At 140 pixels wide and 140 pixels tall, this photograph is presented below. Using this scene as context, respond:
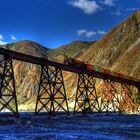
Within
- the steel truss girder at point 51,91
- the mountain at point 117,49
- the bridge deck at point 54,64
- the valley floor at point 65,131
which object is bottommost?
the valley floor at point 65,131

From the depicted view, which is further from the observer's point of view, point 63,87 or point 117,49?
point 117,49

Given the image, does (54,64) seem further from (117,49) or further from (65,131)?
(117,49)

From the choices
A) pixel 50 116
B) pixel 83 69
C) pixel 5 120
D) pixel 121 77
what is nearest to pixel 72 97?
pixel 121 77

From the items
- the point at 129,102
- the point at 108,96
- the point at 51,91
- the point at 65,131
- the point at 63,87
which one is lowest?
the point at 65,131

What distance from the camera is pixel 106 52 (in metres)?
160

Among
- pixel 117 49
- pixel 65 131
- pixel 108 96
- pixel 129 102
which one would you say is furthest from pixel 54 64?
pixel 117 49

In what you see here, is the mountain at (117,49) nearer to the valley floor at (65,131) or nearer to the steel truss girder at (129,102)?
the steel truss girder at (129,102)

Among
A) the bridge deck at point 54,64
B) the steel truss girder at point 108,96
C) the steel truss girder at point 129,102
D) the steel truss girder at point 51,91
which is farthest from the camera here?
the steel truss girder at point 129,102

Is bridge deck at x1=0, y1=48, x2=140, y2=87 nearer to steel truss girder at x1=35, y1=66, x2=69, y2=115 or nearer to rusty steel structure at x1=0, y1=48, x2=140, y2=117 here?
rusty steel structure at x1=0, y1=48, x2=140, y2=117

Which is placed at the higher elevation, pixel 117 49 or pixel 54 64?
pixel 117 49

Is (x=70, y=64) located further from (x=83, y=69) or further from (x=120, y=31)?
(x=120, y=31)

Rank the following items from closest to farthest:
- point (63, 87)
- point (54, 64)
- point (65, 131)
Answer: point (65, 131) < point (54, 64) < point (63, 87)

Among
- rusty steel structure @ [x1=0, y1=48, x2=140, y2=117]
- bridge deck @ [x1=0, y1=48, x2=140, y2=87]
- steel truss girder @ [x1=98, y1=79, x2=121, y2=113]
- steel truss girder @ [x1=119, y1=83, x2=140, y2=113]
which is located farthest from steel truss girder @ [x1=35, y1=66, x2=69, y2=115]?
steel truss girder @ [x1=119, y1=83, x2=140, y2=113]

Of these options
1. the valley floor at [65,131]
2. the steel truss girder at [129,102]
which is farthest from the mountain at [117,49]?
the valley floor at [65,131]
